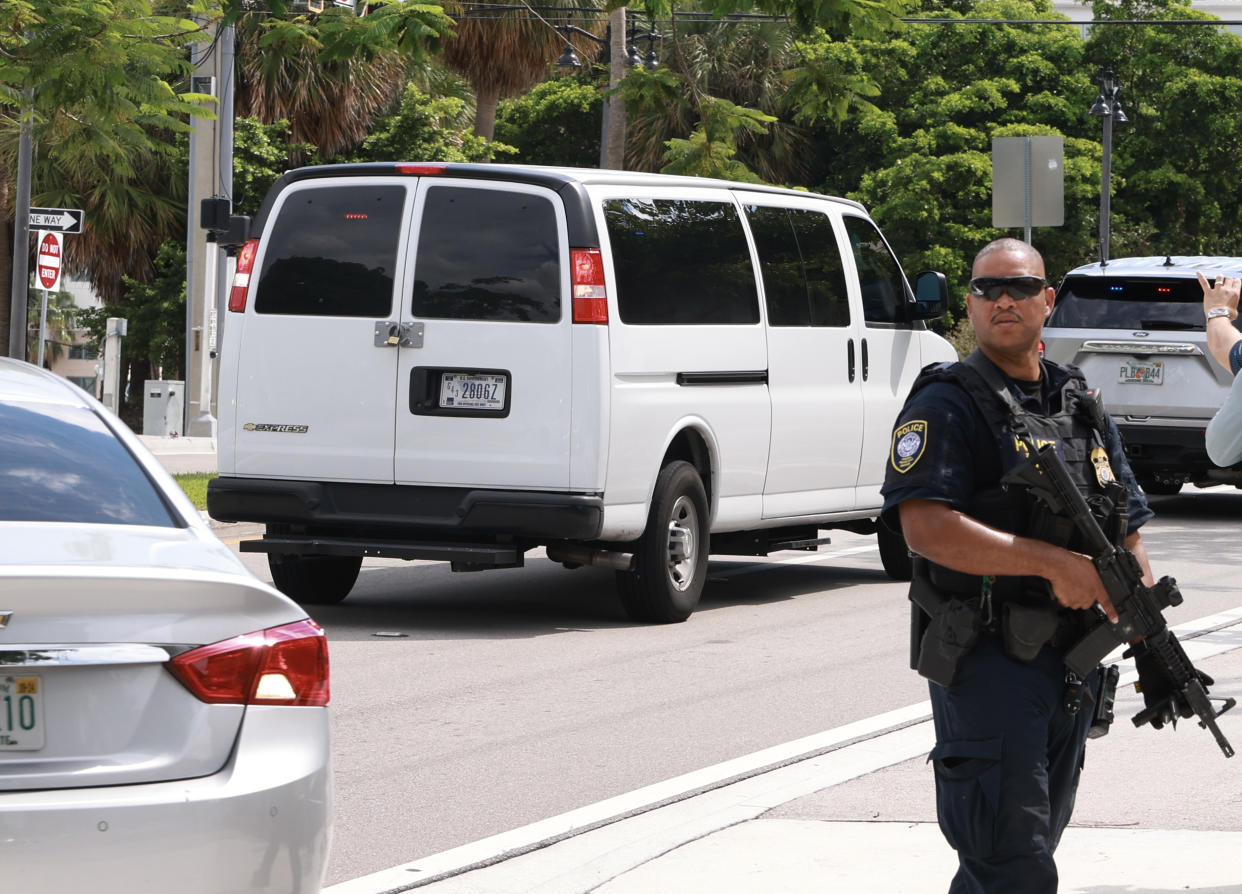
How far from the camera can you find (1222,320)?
5344mm

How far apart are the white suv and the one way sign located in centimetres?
1134

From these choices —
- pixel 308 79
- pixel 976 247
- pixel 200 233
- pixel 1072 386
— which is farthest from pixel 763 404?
pixel 976 247

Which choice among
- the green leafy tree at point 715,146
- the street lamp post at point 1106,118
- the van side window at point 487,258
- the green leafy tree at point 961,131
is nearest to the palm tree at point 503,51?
the green leafy tree at point 961,131

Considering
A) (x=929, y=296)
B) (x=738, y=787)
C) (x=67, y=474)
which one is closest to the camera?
(x=67, y=474)

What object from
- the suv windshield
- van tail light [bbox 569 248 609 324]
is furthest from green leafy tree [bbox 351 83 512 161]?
van tail light [bbox 569 248 609 324]

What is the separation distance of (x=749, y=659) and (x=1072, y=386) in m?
4.90

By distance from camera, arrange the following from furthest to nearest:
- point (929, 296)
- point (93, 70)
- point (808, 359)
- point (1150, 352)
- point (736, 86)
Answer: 1. point (736, 86)
2. point (1150, 352)
3. point (93, 70)
4. point (929, 296)
5. point (808, 359)

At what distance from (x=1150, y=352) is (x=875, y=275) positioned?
4.84 metres

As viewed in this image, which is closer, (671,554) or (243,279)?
(243,279)

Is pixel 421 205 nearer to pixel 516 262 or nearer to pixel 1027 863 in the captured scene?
pixel 516 262

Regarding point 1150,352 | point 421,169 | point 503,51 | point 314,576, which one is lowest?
point 314,576

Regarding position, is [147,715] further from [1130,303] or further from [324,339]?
[1130,303]

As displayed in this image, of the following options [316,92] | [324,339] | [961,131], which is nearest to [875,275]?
[324,339]

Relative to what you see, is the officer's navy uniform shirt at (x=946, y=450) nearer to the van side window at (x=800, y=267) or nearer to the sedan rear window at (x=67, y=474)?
the sedan rear window at (x=67, y=474)
